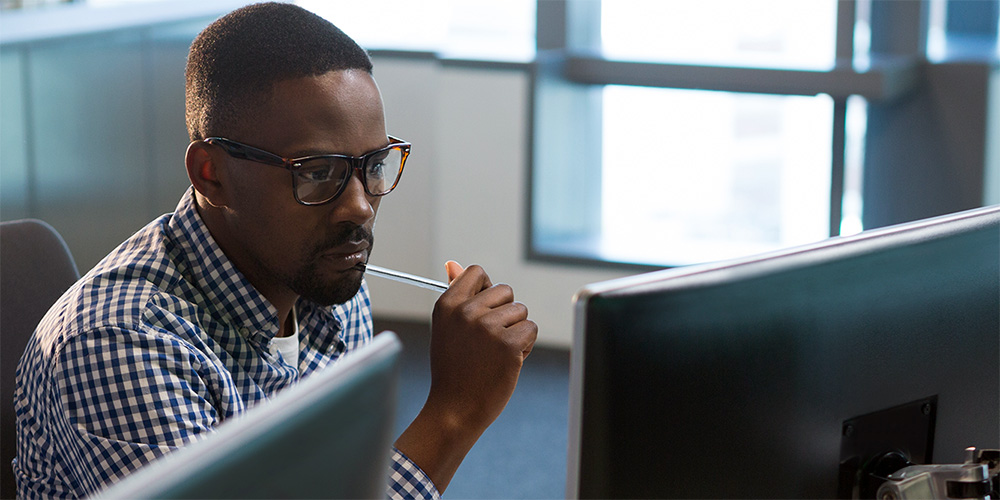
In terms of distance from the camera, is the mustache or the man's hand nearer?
the man's hand

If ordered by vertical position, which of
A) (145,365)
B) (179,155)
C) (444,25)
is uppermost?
(444,25)

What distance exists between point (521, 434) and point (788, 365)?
2.27m

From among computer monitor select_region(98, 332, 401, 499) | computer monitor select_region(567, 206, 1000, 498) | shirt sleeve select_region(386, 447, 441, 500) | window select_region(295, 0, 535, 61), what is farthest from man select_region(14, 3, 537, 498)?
window select_region(295, 0, 535, 61)

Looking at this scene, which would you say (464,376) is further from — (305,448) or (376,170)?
(305,448)

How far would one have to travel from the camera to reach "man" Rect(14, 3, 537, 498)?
3.31ft

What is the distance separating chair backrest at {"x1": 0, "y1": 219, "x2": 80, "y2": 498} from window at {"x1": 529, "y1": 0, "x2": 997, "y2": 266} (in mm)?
2245

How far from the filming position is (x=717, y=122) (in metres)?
3.59

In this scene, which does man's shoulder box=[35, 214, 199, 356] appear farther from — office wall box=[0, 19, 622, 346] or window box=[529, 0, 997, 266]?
window box=[529, 0, 997, 266]

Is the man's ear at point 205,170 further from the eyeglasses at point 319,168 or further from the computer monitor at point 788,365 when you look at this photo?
the computer monitor at point 788,365

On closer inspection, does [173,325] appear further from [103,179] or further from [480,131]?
[480,131]

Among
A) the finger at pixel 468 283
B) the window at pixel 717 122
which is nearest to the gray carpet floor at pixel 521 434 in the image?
the window at pixel 717 122

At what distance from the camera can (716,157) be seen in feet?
11.9

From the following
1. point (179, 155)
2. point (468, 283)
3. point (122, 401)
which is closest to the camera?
point (122, 401)

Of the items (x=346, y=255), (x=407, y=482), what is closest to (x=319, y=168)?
(x=346, y=255)
